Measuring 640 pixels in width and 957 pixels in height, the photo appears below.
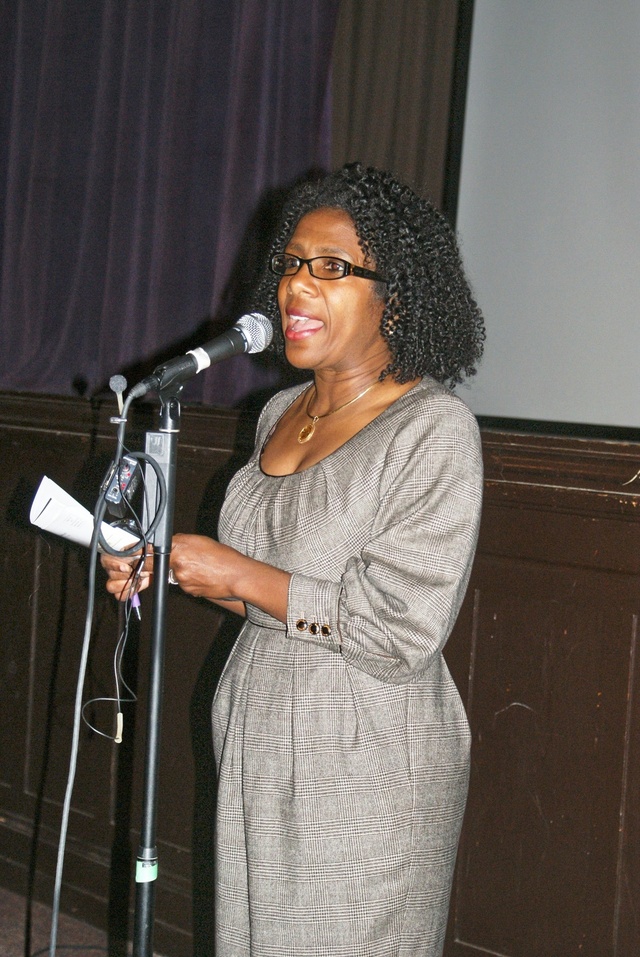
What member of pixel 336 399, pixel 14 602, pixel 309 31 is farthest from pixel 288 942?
pixel 309 31

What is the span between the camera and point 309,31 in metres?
2.67

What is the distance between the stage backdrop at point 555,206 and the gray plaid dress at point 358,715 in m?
1.14

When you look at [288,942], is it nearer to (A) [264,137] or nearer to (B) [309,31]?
(A) [264,137]

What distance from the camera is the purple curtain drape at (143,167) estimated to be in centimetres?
271

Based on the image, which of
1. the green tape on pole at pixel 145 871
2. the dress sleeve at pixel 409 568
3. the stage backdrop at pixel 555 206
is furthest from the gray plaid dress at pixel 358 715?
the stage backdrop at pixel 555 206

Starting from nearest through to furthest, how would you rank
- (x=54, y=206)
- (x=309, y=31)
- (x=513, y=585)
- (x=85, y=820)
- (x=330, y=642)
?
(x=330, y=642), (x=513, y=585), (x=309, y=31), (x=85, y=820), (x=54, y=206)

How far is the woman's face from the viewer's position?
1.60 m

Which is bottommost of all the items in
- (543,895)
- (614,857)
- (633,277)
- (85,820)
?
(85,820)

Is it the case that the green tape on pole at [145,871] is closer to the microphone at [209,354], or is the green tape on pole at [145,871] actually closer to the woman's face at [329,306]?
the microphone at [209,354]

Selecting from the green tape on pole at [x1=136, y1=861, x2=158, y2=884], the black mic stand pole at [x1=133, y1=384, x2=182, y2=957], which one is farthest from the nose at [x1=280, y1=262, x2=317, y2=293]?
the green tape on pole at [x1=136, y1=861, x2=158, y2=884]

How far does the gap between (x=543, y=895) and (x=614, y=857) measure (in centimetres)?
19

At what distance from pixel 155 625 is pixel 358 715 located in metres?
0.36

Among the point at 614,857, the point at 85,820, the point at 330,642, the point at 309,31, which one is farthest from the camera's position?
the point at 85,820

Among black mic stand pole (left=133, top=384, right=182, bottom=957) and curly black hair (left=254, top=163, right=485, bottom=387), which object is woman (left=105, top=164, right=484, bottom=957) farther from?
black mic stand pole (left=133, top=384, right=182, bottom=957)
